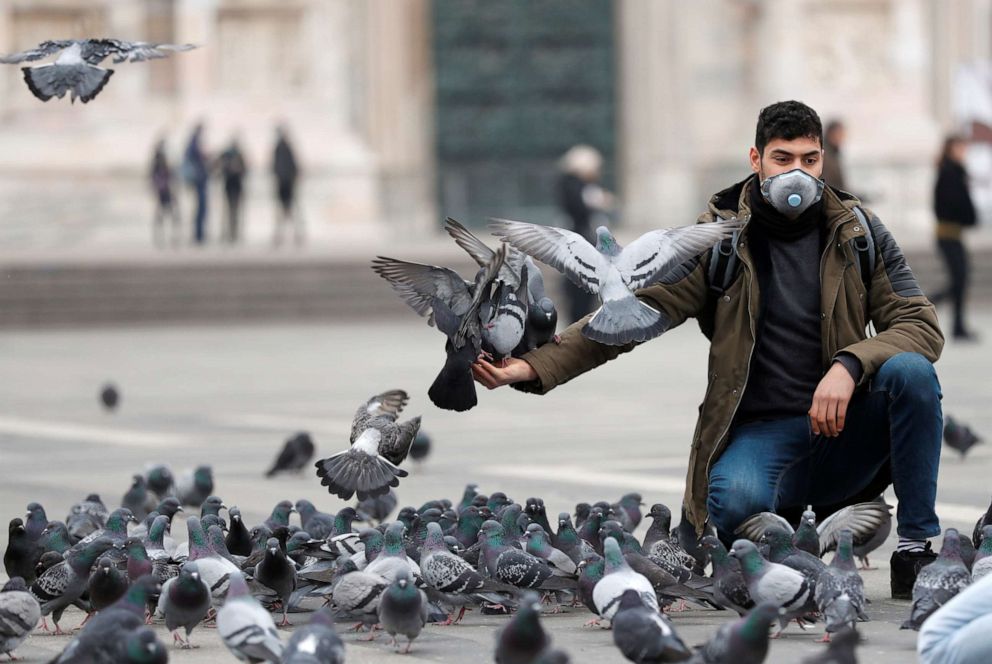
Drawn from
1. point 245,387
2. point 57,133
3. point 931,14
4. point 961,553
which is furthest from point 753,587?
point 931,14

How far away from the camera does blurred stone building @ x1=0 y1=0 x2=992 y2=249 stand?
84.6 feet

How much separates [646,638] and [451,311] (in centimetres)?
113

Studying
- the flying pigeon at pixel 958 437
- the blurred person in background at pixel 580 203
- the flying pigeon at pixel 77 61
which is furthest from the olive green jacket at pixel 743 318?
the blurred person in background at pixel 580 203

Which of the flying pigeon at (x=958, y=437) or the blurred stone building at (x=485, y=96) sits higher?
the blurred stone building at (x=485, y=96)

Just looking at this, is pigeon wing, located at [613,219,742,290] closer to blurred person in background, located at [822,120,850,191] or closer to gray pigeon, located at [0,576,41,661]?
gray pigeon, located at [0,576,41,661]

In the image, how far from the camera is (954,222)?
57.7 feet

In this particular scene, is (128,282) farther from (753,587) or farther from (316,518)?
(753,587)

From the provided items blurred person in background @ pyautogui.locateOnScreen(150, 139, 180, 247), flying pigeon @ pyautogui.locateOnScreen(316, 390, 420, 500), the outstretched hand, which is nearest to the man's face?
the outstretched hand

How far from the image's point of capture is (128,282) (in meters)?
21.9

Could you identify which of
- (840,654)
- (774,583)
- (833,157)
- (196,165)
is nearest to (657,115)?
(196,165)

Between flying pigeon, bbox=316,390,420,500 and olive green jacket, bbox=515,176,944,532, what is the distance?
398 mm

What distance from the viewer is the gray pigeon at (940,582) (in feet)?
18.1

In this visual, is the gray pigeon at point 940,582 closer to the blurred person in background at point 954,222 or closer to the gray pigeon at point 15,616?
the gray pigeon at point 15,616

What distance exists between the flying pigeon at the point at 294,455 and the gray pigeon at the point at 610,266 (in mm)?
4327
